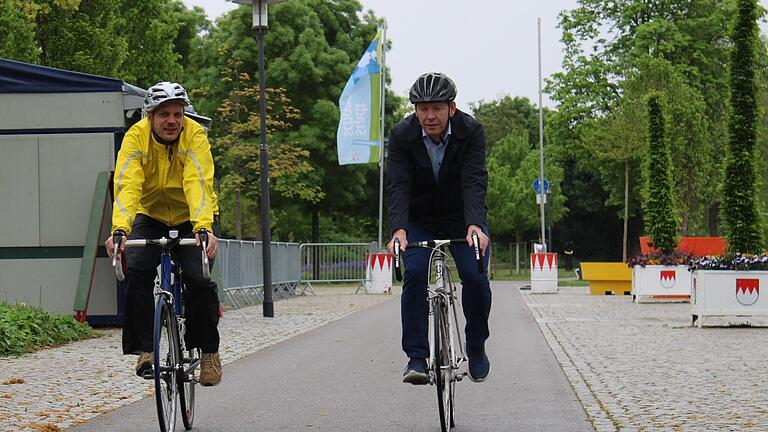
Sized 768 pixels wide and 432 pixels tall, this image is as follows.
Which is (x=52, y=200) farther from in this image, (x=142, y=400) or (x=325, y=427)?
(x=325, y=427)

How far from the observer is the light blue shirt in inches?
283

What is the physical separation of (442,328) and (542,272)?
27.0 metres

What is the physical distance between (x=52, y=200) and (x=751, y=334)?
9.53 metres

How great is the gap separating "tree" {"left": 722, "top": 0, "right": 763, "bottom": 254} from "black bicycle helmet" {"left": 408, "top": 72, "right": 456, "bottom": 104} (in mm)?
14168

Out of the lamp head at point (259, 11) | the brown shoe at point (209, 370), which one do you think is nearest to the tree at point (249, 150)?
the lamp head at point (259, 11)

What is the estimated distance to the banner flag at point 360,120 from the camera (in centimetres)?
3256

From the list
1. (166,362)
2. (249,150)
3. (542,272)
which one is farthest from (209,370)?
(249,150)

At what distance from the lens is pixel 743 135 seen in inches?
805

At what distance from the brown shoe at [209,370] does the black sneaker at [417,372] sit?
114 cm

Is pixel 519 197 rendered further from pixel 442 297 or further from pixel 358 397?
pixel 442 297

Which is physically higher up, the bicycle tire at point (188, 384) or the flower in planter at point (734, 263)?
the flower in planter at point (734, 263)

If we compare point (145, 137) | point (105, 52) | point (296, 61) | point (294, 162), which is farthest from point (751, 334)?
point (296, 61)

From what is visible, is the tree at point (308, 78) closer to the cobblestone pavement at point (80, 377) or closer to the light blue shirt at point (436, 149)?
the cobblestone pavement at point (80, 377)

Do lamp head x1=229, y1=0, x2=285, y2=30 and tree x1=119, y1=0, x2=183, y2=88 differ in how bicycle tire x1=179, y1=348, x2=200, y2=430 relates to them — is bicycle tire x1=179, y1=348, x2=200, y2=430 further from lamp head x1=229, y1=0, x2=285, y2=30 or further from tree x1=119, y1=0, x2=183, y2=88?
tree x1=119, y1=0, x2=183, y2=88
